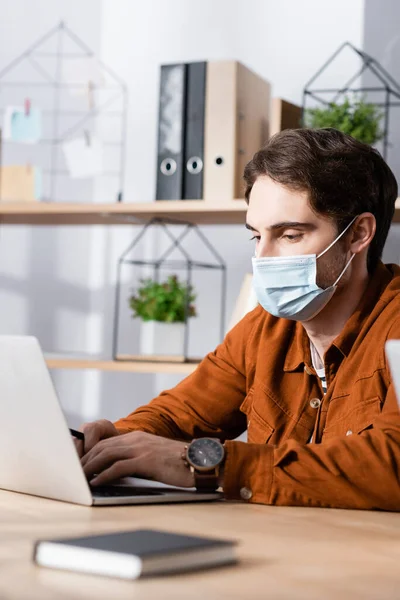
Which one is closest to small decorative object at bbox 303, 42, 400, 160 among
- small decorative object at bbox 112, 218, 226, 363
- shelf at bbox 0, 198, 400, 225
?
shelf at bbox 0, 198, 400, 225

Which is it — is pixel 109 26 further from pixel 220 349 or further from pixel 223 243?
pixel 220 349

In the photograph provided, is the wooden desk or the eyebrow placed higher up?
the eyebrow

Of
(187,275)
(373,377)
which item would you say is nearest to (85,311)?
(187,275)

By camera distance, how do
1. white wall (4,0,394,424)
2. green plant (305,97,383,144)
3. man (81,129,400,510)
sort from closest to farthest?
1. man (81,129,400,510)
2. green plant (305,97,383,144)
3. white wall (4,0,394,424)

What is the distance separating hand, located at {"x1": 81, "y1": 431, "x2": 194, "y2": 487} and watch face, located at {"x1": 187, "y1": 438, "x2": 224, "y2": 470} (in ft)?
0.07

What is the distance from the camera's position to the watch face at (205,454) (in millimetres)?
1268

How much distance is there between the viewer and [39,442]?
3.80 ft

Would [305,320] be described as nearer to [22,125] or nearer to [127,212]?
[127,212]

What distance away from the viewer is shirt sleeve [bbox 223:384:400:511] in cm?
122

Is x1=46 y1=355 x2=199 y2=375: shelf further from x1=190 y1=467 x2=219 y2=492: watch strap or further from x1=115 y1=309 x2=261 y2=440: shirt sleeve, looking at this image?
x1=190 y1=467 x2=219 y2=492: watch strap

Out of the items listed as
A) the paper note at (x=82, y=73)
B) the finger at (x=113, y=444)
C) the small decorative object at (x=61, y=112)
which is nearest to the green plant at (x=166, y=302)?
the small decorative object at (x=61, y=112)

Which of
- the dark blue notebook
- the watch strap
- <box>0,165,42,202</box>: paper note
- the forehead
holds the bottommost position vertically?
the watch strap

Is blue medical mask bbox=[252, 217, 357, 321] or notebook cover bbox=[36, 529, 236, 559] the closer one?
notebook cover bbox=[36, 529, 236, 559]

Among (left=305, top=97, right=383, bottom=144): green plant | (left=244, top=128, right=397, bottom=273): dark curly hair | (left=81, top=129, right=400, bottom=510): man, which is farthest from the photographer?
(left=305, top=97, right=383, bottom=144): green plant
